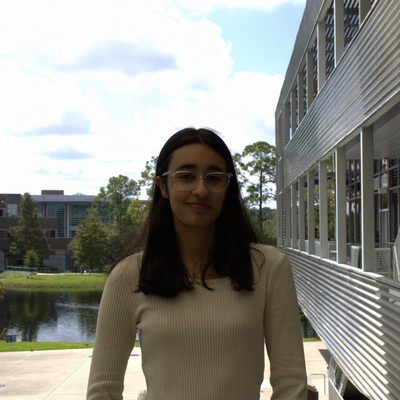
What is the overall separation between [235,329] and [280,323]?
140 mm

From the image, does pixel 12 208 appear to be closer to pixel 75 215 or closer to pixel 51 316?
pixel 75 215

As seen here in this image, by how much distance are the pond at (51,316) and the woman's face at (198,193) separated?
24.2m

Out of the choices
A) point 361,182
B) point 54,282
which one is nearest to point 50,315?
point 54,282

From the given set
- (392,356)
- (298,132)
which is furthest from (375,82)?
(298,132)

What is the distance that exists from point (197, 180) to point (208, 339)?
49 cm

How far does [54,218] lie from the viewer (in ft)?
272

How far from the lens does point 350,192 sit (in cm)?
2048

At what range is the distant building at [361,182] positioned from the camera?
545 centimetres

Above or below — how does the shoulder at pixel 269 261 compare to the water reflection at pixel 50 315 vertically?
above

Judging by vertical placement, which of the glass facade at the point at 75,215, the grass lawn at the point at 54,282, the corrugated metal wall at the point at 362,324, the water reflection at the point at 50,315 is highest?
the glass facade at the point at 75,215

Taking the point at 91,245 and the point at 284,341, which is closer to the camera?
the point at 284,341

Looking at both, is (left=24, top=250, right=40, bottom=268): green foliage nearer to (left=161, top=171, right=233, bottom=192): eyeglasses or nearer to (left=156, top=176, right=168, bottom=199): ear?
(left=156, top=176, right=168, bottom=199): ear

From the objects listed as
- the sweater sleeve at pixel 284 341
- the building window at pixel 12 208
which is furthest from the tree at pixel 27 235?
the sweater sleeve at pixel 284 341

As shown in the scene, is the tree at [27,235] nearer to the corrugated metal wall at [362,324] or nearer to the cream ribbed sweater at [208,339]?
the corrugated metal wall at [362,324]
